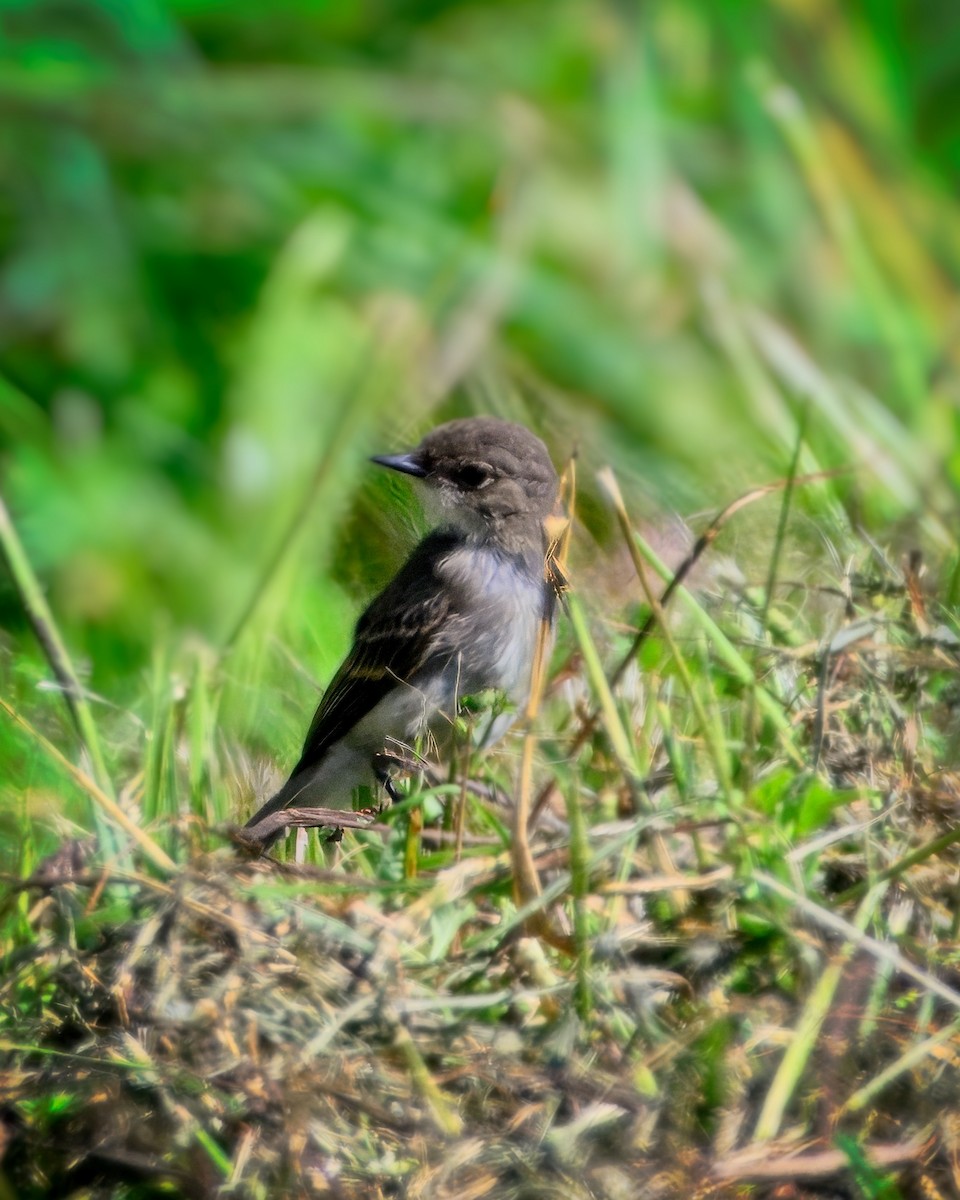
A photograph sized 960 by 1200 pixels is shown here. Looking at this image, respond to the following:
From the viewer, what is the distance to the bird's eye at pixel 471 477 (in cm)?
255

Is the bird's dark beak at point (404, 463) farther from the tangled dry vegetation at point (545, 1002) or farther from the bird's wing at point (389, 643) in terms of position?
the tangled dry vegetation at point (545, 1002)

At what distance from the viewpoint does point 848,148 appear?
5324 mm

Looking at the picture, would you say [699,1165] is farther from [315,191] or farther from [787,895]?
[315,191]

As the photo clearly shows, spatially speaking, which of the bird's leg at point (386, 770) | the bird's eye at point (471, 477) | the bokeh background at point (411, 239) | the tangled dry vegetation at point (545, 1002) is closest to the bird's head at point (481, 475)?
the bird's eye at point (471, 477)

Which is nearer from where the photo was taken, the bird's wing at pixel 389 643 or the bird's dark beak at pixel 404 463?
the bird's wing at pixel 389 643

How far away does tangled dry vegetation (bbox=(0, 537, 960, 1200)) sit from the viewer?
1.65 m

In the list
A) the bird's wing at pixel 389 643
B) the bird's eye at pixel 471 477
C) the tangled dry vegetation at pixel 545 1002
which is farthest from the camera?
the bird's eye at pixel 471 477

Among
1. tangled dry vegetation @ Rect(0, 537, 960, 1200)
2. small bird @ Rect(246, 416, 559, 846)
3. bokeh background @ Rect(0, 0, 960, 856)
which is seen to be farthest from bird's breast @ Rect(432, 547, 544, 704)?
bokeh background @ Rect(0, 0, 960, 856)

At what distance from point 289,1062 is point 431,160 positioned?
13.0 ft

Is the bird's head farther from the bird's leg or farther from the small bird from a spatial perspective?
the bird's leg

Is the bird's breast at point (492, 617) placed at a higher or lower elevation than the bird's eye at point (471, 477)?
lower

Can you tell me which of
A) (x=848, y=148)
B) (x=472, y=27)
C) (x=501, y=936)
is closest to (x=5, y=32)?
(x=472, y=27)

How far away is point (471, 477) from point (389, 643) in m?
0.39

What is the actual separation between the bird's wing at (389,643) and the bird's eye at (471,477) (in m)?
0.11
